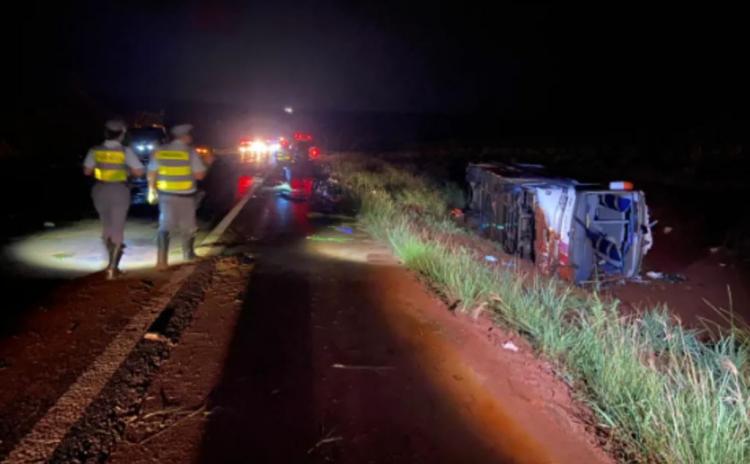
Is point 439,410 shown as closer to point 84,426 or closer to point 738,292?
point 84,426

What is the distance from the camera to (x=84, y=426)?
3518 mm

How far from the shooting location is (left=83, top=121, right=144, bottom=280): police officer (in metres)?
6.76

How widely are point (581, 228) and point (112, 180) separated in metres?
6.42

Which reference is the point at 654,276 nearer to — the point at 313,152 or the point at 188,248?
the point at 188,248

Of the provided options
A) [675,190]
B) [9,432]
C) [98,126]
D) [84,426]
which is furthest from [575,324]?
[98,126]

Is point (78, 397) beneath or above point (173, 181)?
beneath

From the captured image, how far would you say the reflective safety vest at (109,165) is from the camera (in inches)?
266

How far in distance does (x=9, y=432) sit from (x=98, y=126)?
135 feet

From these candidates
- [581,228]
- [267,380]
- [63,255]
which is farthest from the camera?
[581,228]

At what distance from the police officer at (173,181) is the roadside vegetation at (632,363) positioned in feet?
9.91

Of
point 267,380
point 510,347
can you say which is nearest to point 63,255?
point 267,380

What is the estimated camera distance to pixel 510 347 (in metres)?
5.05

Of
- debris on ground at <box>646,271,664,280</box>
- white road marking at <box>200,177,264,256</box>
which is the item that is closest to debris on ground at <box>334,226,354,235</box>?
white road marking at <box>200,177,264,256</box>

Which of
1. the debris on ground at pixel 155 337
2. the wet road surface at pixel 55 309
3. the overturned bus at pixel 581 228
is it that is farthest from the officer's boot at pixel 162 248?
the overturned bus at pixel 581 228
